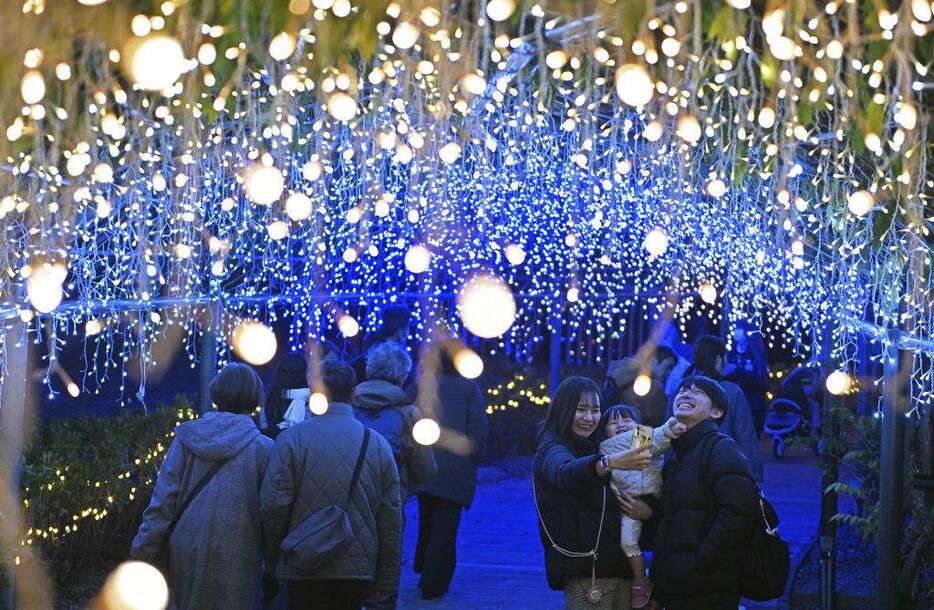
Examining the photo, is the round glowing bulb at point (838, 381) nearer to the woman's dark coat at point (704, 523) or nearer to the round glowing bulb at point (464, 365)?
the woman's dark coat at point (704, 523)

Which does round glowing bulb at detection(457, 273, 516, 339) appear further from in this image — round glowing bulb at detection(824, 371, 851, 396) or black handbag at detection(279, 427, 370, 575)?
black handbag at detection(279, 427, 370, 575)

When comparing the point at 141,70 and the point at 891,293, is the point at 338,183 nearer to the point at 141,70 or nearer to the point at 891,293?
the point at 891,293

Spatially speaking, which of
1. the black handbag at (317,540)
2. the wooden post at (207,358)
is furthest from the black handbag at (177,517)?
the wooden post at (207,358)

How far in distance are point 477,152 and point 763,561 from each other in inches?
101

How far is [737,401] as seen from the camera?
6434mm

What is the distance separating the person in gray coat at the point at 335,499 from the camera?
4520 millimetres

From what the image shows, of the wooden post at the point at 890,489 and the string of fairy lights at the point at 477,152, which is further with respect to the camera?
the wooden post at the point at 890,489

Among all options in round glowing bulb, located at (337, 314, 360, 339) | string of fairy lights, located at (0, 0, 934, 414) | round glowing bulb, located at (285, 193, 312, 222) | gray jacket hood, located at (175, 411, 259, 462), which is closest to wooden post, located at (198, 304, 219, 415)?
string of fairy lights, located at (0, 0, 934, 414)

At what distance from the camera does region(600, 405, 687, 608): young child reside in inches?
176

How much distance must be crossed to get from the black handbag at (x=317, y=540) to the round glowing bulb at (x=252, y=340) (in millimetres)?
3430

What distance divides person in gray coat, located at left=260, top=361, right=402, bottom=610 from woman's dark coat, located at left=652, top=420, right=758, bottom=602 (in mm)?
1094

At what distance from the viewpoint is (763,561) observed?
4.34 metres

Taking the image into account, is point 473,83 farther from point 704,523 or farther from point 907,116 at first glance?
point 704,523

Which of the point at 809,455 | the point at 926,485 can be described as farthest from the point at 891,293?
the point at 809,455
